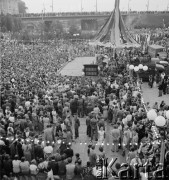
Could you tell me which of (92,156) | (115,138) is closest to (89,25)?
(115,138)

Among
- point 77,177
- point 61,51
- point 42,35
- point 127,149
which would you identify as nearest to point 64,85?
point 127,149

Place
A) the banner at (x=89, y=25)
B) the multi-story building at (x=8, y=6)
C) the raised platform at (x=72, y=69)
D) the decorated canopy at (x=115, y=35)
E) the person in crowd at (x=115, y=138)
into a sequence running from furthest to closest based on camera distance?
the multi-story building at (x=8, y=6) → the banner at (x=89, y=25) → the raised platform at (x=72, y=69) → the decorated canopy at (x=115, y=35) → the person in crowd at (x=115, y=138)

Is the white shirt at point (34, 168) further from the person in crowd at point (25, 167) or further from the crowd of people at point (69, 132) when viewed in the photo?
the person in crowd at point (25, 167)

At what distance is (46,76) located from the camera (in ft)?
68.7

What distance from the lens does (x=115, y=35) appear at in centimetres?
2269

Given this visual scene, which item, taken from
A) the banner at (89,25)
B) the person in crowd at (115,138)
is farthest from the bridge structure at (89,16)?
the person in crowd at (115,138)

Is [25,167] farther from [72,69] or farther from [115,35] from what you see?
[72,69]

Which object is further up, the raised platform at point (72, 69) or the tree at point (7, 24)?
the tree at point (7, 24)

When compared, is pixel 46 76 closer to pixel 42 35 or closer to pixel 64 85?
pixel 64 85

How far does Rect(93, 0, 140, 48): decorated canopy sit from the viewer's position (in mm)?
22562

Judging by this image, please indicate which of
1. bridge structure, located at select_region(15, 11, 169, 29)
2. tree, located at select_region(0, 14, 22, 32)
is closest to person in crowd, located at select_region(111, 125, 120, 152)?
tree, located at select_region(0, 14, 22, 32)

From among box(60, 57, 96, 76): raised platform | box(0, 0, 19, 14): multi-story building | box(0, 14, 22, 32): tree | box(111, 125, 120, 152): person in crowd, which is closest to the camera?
box(111, 125, 120, 152): person in crowd

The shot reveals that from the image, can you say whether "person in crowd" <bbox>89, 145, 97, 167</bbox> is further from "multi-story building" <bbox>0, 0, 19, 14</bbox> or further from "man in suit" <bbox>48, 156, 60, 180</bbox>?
"multi-story building" <bbox>0, 0, 19, 14</bbox>

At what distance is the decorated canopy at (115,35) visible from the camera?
2256 centimetres
